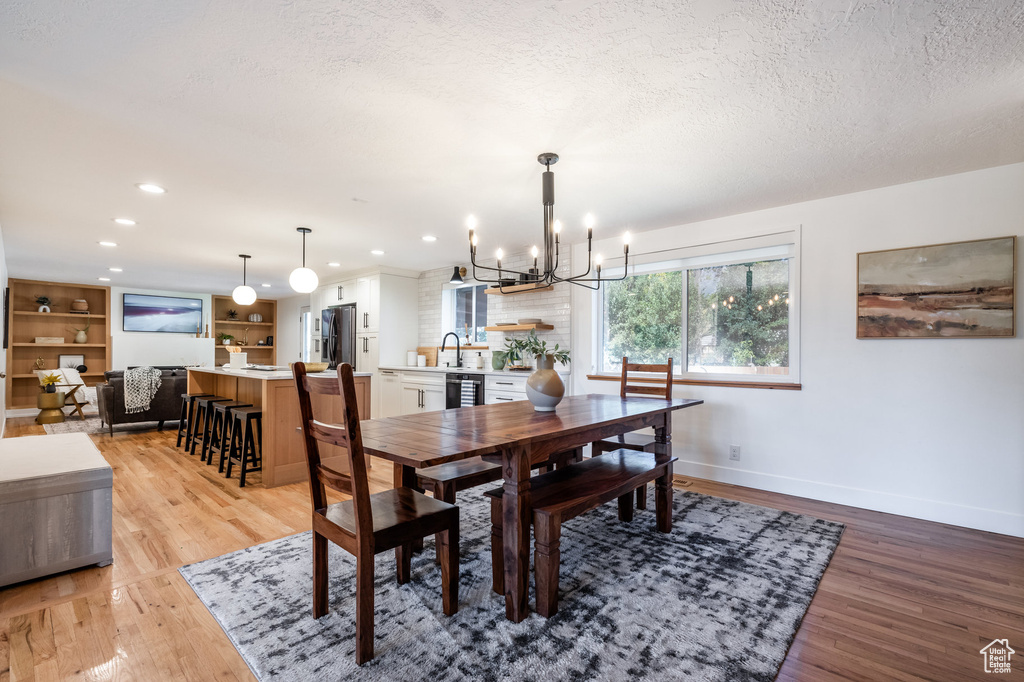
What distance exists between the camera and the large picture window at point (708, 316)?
3.73 m

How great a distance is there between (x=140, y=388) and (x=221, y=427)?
273 cm

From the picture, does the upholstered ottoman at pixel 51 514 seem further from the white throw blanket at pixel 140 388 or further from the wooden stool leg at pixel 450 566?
the white throw blanket at pixel 140 388

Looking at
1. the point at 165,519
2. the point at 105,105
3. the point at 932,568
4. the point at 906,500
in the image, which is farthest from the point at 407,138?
the point at 906,500

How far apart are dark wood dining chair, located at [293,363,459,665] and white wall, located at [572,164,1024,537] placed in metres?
2.89

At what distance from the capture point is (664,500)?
2.73m

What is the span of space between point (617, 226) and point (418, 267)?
3.16 metres

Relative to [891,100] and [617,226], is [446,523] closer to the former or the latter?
[891,100]

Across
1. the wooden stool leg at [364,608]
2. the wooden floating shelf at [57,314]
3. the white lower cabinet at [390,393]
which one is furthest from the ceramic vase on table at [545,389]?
the wooden floating shelf at [57,314]

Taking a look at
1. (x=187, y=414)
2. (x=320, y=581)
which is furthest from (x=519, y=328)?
(x=187, y=414)

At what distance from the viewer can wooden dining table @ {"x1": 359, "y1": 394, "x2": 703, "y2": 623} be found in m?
1.59

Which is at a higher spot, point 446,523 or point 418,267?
point 418,267

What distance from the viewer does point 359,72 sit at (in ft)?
6.23

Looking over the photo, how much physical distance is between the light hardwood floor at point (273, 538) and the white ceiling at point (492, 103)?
2.20 metres

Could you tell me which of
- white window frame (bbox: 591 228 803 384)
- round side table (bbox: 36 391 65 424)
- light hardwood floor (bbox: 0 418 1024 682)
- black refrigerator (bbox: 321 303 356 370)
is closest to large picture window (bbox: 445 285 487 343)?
black refrigerator (bbox: 321 303 356 370)
